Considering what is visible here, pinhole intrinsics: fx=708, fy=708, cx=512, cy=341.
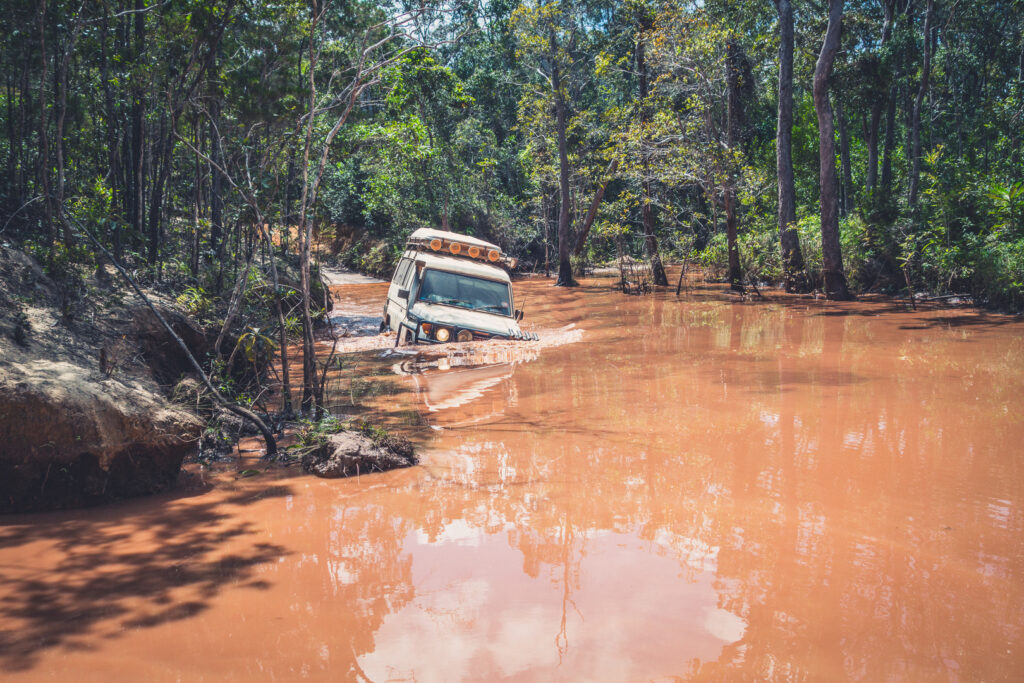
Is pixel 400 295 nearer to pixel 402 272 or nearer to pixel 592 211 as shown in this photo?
pixel 402 272

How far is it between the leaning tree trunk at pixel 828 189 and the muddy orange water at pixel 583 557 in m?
10.5

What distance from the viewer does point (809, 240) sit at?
2102cm

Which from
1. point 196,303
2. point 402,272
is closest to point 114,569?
point 196,303

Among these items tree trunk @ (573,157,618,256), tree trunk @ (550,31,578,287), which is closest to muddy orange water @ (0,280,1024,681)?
tree trunk @ (550,31,578,287)

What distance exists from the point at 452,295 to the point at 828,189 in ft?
37.5

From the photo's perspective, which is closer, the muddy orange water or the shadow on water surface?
the muddy orange water

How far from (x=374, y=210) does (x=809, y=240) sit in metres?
19.5

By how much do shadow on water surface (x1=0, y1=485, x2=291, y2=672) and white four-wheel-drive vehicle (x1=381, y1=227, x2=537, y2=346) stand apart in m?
5.99

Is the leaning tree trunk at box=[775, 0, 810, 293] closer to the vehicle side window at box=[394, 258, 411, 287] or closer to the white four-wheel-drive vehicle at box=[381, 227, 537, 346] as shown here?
the white four-wheel-drive vehicle at box=[381, 227, 537, 346]

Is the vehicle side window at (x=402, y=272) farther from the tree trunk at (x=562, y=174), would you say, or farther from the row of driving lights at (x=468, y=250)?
the tree trunk at (x=562, y=174)

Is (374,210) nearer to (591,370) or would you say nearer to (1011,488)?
(591,370)

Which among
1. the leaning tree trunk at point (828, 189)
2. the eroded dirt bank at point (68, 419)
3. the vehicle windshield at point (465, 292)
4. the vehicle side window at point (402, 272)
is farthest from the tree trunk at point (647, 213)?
the eroded dirt bank at point (68, 419)

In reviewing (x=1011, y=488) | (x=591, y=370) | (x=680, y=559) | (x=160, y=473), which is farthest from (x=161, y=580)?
(x=591, y=370)

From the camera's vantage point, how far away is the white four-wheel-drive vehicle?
11297mm
